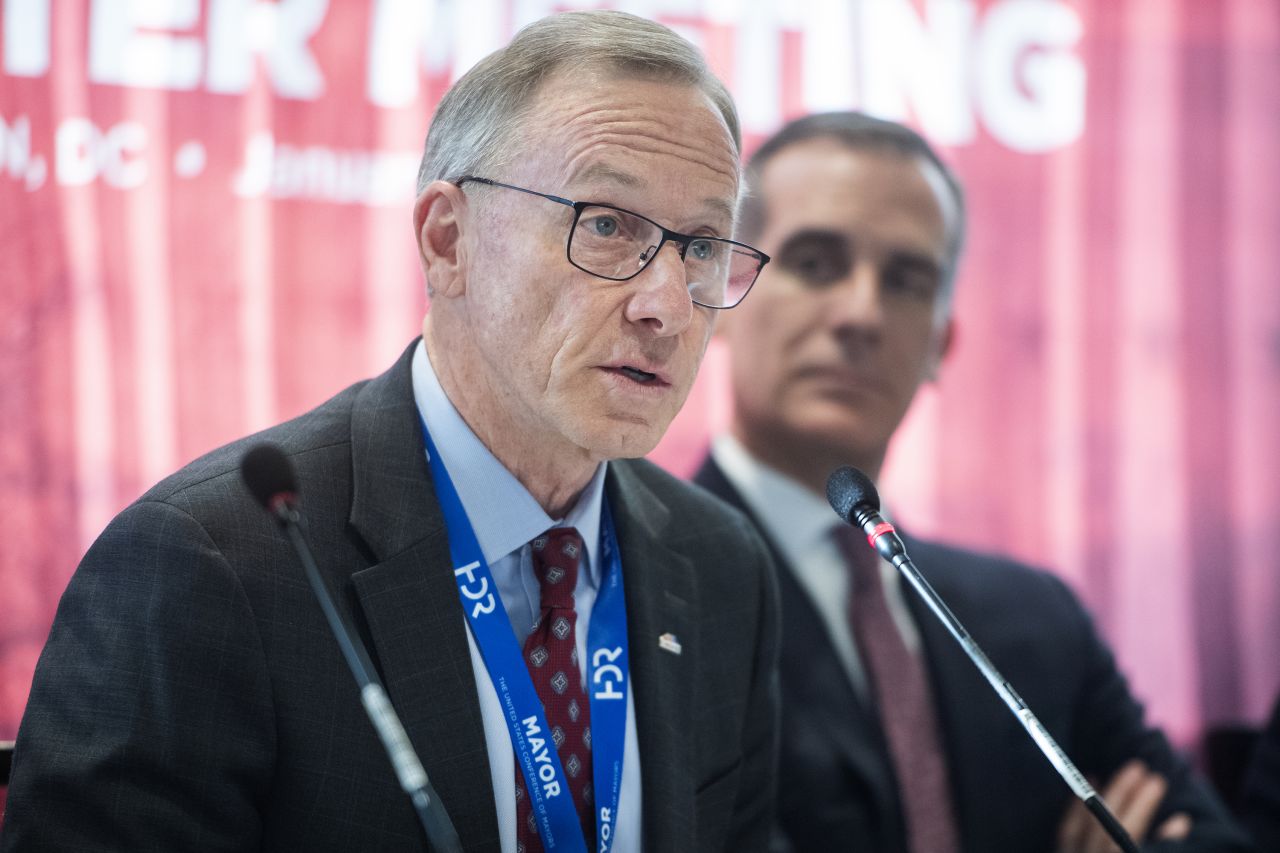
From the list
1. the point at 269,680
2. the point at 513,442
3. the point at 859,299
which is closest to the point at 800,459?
the point at 859,299

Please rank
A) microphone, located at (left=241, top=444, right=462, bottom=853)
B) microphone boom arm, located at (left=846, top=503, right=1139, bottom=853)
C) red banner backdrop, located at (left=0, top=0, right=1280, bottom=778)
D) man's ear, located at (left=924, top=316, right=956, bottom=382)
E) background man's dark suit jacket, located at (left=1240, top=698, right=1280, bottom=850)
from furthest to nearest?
1. red banner backdrop, located at (left=0, top=0, right=1280, bottom=778)
2. man's ear, located at (left=924, top=316, right=956, bottom=382)
3. background man's dark suit jacket, located at (left=1240, top=698, right=1280, bottom=850)
4. microphone boom arm, located at (left=846, top=503, right=1139, bottom=853)
5. microphone, located at (left=241, top=444, right=462, bottom=853)

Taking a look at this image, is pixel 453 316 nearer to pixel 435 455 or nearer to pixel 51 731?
pixel 435 455

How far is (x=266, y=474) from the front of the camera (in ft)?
3.79

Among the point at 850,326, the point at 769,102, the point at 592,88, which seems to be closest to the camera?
the point at 592,88

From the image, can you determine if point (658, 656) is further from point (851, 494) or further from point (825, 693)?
point (825, 693)

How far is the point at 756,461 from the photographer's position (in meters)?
2.43

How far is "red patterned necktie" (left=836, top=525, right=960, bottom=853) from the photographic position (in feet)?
7.08

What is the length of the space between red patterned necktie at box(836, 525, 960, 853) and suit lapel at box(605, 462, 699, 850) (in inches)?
22.4

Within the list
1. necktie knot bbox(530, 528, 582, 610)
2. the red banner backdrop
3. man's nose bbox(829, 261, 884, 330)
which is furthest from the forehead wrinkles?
the red banner backdrop

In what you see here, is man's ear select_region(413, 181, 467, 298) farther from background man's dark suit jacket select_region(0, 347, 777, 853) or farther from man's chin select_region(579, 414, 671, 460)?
man's chin select_region(579, 414, 671, 460)

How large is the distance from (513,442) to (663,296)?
28cm

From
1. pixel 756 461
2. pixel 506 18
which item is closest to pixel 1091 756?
pixel 756 461

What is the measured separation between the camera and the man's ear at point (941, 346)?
2.56 m

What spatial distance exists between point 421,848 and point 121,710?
0.35 m
